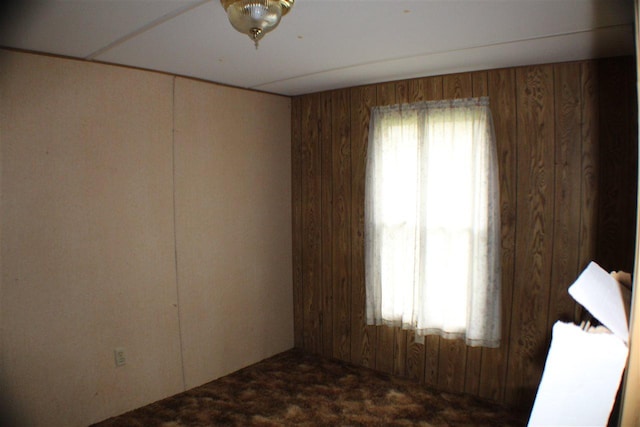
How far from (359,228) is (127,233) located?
176 centimetres

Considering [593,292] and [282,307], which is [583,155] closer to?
[593,292]

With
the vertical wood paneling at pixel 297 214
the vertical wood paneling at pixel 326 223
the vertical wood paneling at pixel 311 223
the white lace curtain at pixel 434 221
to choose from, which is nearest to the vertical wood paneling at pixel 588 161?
the white lace curtain at pixel 434 221

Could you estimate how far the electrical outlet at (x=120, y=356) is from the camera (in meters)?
2.67

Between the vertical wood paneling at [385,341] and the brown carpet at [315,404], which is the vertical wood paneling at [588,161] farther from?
the vertical wood paneling at [385,341]

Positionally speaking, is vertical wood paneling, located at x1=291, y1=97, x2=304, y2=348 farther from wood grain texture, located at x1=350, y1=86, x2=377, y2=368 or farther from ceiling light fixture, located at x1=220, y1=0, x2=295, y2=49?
ceiling light fixture, located at x1=220, y1=0, x2=295, y2=49

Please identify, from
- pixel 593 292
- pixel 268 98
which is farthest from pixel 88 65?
pixel 593 292

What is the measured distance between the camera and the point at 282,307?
12.5ft

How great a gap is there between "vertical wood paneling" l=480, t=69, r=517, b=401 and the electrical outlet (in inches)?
100

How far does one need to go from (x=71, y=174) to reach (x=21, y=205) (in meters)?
0.31

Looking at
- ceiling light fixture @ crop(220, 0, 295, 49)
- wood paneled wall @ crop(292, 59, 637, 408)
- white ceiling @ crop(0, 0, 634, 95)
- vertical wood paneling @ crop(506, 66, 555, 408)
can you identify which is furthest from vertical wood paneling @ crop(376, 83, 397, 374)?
ceiling light fixture @ crop(220, 0, 295, 49)

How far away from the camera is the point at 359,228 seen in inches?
134

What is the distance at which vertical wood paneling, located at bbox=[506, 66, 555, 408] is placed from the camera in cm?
264

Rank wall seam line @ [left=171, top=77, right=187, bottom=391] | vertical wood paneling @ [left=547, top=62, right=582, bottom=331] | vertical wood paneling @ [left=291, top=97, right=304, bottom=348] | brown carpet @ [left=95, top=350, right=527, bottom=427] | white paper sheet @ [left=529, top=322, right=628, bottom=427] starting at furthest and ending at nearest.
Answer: vertical wood paneling @ [left=291, top=97, right=304, bottom=348]
wall seam line @ [left=171, top=77, right=187, bottom=391]
brown carpet @ [left=95, top=350, right=527, bottom=427]
vertical wood paneling @ [left=547, top=62, right=582, bottom=331]
white paper sheet @ [left=529, top=322, right=628, bottom=427]

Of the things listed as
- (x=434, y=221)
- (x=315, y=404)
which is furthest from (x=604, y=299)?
(x=315, y=404)
